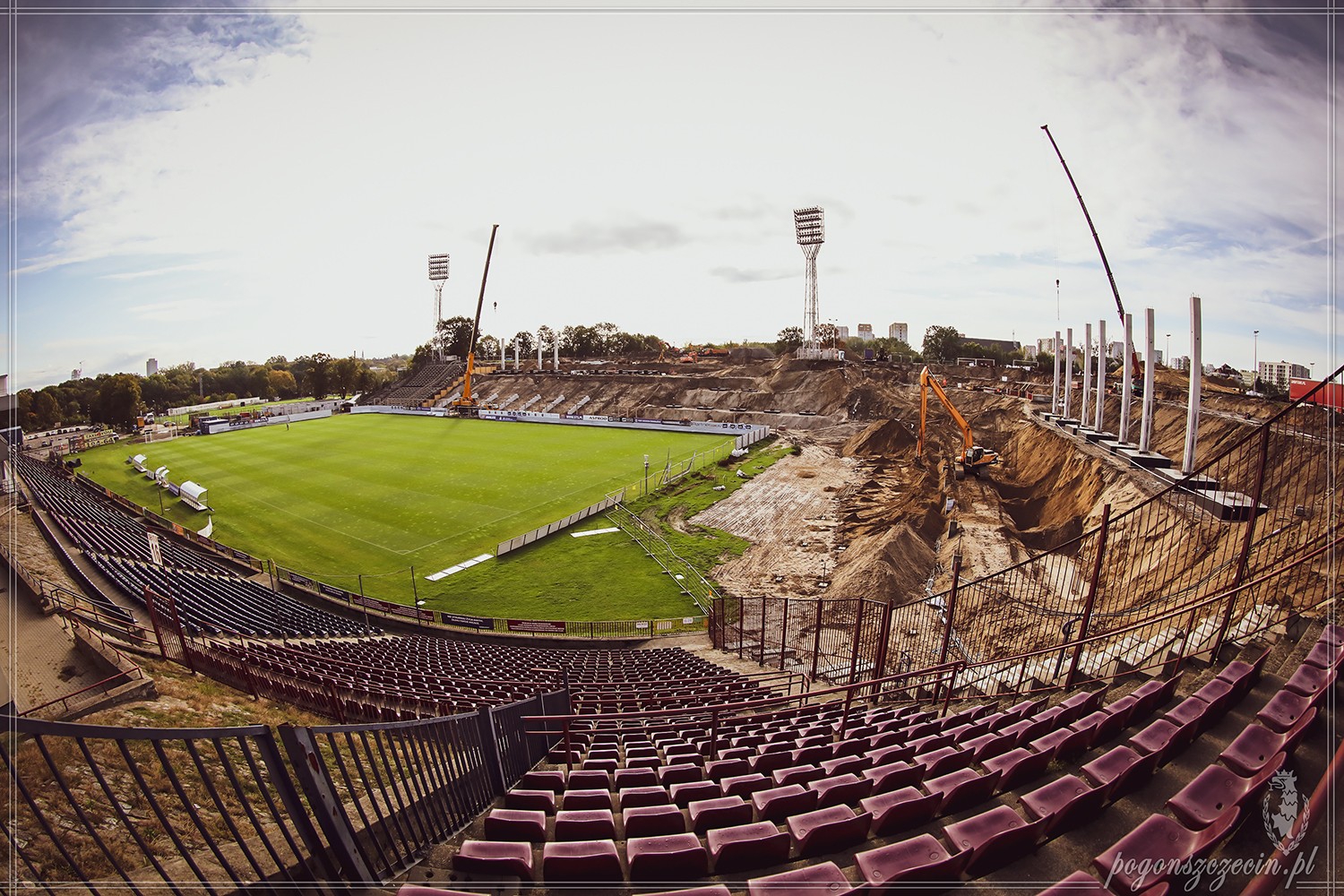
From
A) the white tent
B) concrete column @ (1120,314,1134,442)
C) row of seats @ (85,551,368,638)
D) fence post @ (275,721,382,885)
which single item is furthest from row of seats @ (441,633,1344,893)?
the white tent

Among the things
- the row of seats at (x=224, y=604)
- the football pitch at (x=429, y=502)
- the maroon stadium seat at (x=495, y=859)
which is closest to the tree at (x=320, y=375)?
Result: the football pitch at (x=429, y=502)

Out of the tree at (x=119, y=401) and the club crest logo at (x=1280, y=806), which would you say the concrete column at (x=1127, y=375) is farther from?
the tree at (x=119, y=401)

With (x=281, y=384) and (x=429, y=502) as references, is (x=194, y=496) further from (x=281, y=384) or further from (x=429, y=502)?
(x=281, y=384)

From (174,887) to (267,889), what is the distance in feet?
2.98

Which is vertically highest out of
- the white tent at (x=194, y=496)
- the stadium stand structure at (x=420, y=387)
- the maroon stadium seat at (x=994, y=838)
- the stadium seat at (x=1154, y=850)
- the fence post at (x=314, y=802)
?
the stadium stand structure at (x=420, y=387)

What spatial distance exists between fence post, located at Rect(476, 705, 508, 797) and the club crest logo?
683 cm

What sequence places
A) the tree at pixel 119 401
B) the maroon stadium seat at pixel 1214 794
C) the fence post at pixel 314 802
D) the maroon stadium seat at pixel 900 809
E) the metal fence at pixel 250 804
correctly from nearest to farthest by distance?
the metal fence at pixel 250 804, the fence post at pixel 314 802, the maroon stadium seat at pixel 1214 794, the maroon stadium seat at pixel 900 809, the tree at pixel 119 401

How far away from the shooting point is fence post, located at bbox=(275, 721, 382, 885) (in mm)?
3582

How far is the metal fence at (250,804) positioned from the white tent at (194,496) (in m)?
34.1

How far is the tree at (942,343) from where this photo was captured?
11588cm

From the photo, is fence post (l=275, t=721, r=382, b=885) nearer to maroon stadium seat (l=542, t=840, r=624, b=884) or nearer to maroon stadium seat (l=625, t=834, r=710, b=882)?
maroon stadium seat (l=542, t=840, r=624, b=884)

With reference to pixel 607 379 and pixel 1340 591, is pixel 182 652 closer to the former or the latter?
pixel 1340 591

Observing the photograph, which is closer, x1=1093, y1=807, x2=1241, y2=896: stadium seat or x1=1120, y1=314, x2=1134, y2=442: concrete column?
x1=1093, y1=807, x2=1241, y2=896: stadium seat

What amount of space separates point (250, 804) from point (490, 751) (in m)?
2.22
